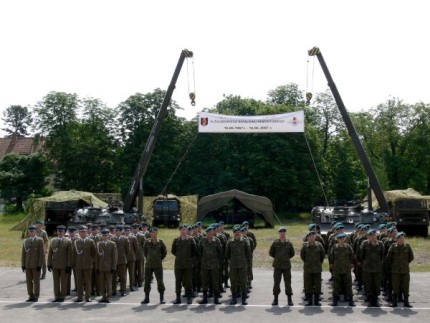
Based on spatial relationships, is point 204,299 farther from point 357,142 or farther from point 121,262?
point 357,142

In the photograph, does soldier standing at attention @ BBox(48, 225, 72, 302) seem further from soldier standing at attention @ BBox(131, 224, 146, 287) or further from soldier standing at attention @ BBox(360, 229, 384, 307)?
soldier standing at attention @ BBox(360, 229, 384, 307)

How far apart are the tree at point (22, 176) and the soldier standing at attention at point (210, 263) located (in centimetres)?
4101

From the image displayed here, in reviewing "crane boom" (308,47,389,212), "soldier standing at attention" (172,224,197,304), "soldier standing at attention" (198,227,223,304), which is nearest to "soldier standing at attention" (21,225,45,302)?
"soldier standing at attention" (172,224,197,304)

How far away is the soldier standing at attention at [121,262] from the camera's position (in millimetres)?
13852

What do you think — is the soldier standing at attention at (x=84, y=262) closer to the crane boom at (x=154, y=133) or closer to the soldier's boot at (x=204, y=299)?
the soldier's boot at (x=204, y=299)

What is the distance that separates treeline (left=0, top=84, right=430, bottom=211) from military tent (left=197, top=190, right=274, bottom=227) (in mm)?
11829

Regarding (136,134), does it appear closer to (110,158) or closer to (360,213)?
(110,158)

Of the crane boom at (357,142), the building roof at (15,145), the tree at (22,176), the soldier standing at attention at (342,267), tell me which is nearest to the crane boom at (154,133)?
the crane boom at (357,142)

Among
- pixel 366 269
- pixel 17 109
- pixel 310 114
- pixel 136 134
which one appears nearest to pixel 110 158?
pixel 136 134

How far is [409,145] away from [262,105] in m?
13.3

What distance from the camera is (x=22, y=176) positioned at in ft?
167

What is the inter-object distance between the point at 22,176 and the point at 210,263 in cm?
4138

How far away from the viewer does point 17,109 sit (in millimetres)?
97625

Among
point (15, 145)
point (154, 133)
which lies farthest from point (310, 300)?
point (15, 145)
